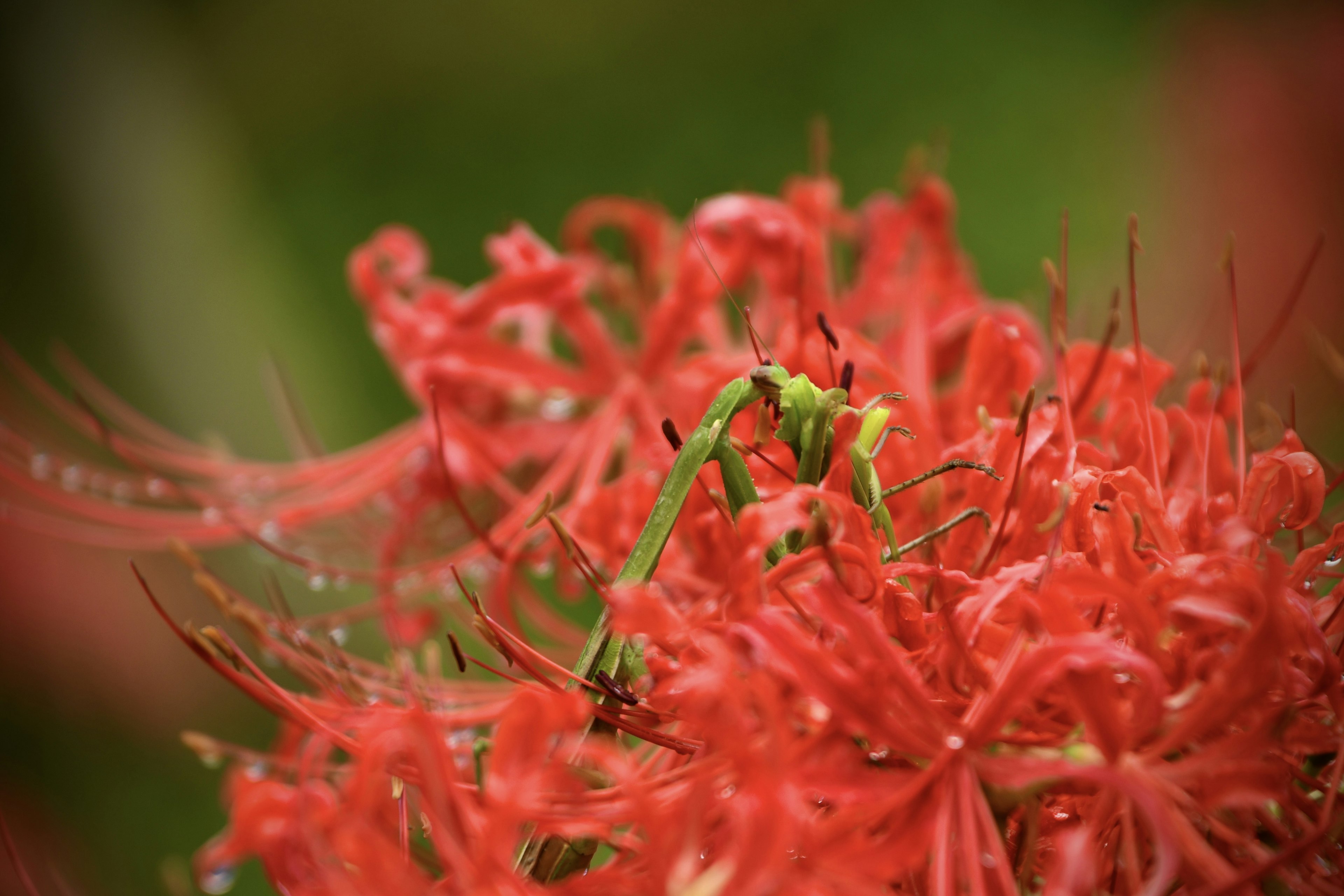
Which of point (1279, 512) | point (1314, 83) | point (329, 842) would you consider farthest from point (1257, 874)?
point (1314, 83)

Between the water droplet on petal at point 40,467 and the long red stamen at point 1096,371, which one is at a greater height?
the water droplet on petal at point 40,467

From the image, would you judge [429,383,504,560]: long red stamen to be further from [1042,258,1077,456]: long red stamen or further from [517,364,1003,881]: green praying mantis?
[1042,258,1077,456]: long red stamen

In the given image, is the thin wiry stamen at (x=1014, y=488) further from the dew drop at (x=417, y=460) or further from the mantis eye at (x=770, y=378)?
the dew drop at (x=417, y=460)

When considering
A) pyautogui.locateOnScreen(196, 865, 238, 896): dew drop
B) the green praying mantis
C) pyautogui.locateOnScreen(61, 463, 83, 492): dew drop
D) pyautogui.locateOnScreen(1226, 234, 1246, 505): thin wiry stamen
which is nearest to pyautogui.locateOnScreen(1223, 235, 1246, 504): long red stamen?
pyautogui.locateOnScreen(1226, 234, 1246, 505): thin wiry stamen

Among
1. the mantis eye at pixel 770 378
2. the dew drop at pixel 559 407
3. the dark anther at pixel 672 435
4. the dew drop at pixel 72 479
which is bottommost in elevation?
the dew drop at pixel 559 407

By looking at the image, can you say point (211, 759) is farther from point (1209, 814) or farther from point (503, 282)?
point (1209, 814)

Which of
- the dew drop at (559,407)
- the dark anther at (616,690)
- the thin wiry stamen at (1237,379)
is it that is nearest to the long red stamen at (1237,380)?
the thin wiry stamen at (1237,379)

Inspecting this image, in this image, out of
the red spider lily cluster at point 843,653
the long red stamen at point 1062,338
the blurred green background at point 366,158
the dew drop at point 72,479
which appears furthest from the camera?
the blurred green background at point 366,158

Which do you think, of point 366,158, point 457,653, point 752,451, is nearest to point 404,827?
point 457,653
